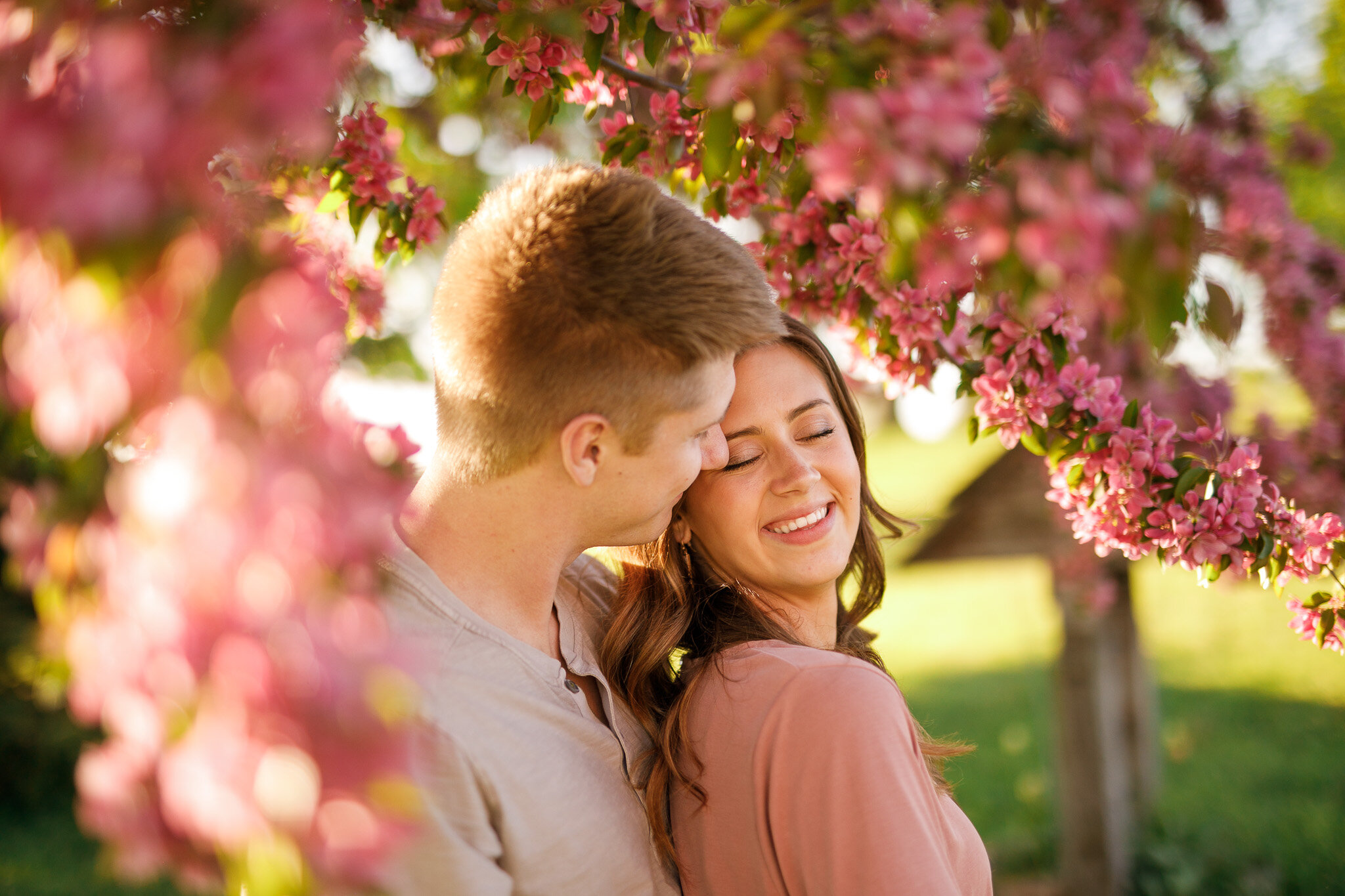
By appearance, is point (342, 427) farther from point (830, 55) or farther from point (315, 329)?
point (830, 55)

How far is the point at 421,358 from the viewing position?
21.1 feet

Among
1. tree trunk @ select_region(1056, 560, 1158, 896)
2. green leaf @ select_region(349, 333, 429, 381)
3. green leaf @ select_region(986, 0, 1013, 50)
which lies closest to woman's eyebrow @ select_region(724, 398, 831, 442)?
green leaf @ select_region(986, 0, 1013, 50)

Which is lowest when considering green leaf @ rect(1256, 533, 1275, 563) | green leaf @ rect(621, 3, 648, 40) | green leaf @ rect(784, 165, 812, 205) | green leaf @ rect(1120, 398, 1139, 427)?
green leaf @ rect(1256, 533, 1275, 563)

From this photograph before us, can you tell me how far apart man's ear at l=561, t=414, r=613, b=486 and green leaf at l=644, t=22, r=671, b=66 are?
0.75 m

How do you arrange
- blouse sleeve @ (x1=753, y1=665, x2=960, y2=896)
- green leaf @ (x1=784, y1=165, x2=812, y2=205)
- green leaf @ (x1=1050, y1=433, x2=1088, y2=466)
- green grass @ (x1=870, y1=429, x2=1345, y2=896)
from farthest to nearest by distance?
green grass @ (x1=870, y1=429, x2=1345, y2=896) → green leaf @ (x1=1050, y1=433, x2=1088, y2=466) → green leaf @ (x1=784, y1=165, x2=812, y2=205) → blouse sleeve @ (x1=753, y1=665, x2=960, y2=896)

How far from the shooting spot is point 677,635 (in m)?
2.23

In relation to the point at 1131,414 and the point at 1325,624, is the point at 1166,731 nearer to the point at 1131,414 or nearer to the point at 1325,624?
the point at 1325,624

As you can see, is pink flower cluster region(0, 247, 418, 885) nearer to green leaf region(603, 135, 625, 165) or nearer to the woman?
the woman

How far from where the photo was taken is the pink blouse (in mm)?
1679

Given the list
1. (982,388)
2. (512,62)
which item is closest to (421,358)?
(512,62)

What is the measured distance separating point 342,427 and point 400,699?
0.86ft

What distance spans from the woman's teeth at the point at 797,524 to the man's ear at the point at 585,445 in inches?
26.0

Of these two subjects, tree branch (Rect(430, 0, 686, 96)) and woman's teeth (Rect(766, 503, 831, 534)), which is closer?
tree branch (Rect(430, 0, 686, 96))

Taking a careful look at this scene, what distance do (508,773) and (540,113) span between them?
1504 millimetres
